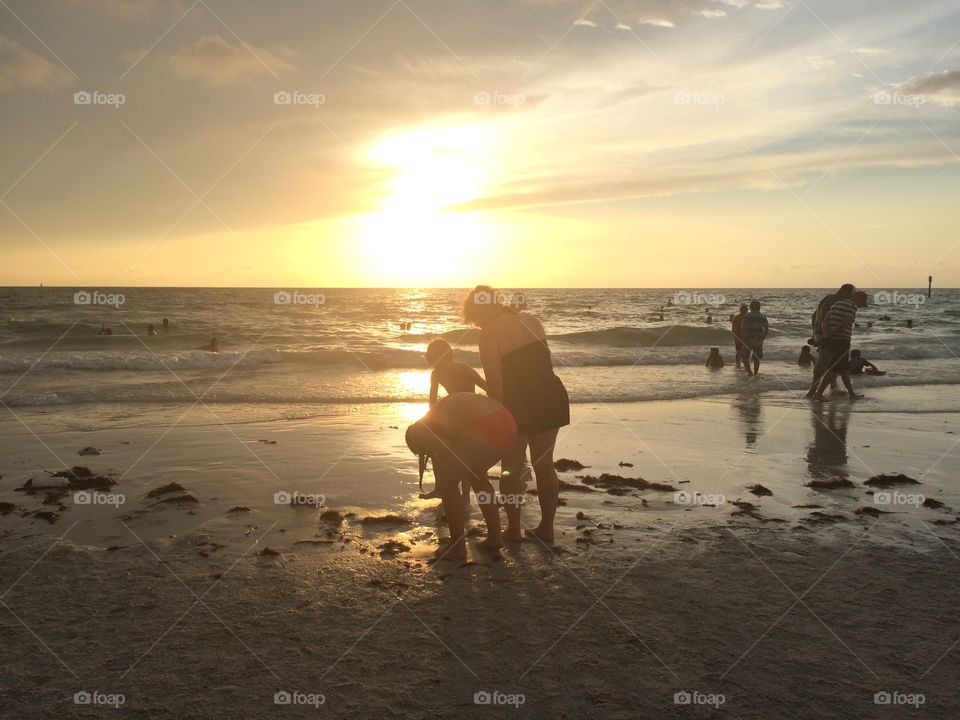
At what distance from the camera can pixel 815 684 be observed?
3.71 m

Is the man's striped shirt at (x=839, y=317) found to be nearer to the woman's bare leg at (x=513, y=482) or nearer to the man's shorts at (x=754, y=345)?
the man's shorts at (x=754, y=345)

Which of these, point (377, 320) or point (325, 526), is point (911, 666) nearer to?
point (325, 526)

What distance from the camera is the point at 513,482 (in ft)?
19.5

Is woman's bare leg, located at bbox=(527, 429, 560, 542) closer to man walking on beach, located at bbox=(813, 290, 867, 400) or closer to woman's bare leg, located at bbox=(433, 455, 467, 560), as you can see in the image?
woman's bare leg, located at bbox=(433, 455, 467, 560)

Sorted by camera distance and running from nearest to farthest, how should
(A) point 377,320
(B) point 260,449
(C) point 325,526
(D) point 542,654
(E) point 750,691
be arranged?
(E) point 750,691 → (D) point 542,654 → (C) point 325,526 → (B) point 260,449 → (A) point 377,320

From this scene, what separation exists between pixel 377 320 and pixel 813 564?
157 feet

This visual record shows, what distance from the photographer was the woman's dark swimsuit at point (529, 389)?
5.68m

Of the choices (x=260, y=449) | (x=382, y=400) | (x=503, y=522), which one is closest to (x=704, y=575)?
(x=503, y=522)

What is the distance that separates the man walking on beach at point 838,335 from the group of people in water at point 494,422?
35.7 feet

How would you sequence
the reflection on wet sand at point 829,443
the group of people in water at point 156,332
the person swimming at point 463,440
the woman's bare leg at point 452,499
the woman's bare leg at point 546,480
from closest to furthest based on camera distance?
1. the person swimming at point 463,440
2. the woman's bare leg at point 452,499
3. the woman's bare leg at point 546,480
4. the reflection on wet sand at point 829,443
5. the group of people in water at point 156,332

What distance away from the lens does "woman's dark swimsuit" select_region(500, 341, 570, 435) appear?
5680 millimetres

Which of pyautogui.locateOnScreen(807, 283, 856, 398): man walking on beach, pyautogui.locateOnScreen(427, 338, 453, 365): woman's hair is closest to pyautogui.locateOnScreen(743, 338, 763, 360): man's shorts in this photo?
pyautogui.locateOnScreen(807, 283, 856, 398): man walking on beach

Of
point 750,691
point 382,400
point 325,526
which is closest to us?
point 750,691

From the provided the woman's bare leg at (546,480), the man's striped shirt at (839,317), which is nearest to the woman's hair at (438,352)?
the woman's bare leg at (546,480)
